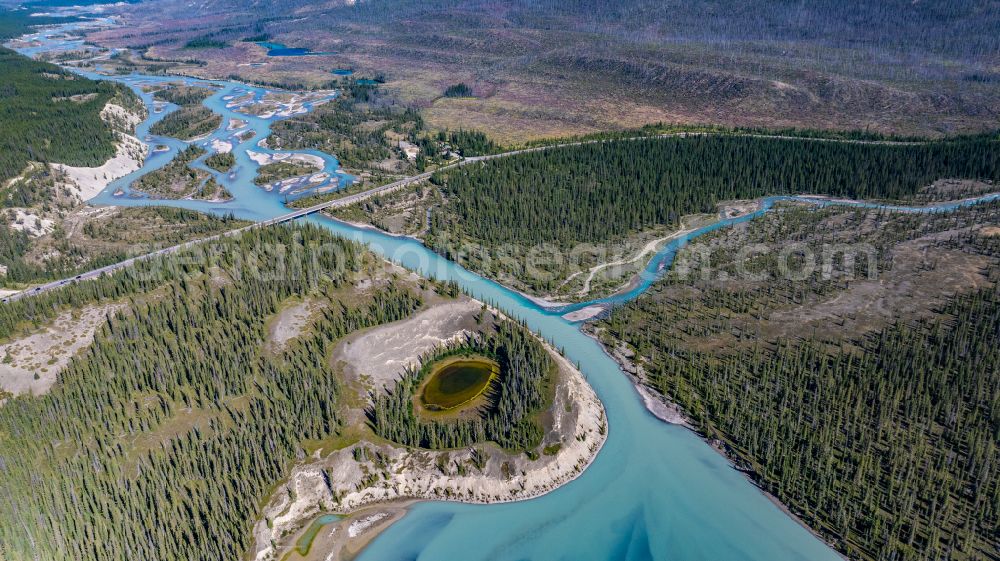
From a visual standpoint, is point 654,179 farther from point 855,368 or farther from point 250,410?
point 250,410

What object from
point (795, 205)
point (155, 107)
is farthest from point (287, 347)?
point (155, 107)

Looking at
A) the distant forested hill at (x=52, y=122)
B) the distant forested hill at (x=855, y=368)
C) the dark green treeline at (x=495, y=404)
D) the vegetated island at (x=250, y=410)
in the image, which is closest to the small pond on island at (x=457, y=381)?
the vegetated island at (x=250, y=410)

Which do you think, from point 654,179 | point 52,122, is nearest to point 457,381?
point 654,179

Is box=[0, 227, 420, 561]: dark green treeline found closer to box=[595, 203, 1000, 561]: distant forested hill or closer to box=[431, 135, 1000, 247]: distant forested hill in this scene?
box=[431, 135, 1000, 247]: distant forested hill

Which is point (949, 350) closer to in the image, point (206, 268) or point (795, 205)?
point (795, 205)

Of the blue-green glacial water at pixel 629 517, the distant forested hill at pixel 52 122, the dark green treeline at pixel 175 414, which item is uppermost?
the distant forested hill at pixel 52 122

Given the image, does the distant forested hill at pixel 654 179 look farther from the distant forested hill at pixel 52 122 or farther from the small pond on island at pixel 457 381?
the distant forested hill at pixel 52 122

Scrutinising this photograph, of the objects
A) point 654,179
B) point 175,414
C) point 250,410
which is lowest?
point 250,410

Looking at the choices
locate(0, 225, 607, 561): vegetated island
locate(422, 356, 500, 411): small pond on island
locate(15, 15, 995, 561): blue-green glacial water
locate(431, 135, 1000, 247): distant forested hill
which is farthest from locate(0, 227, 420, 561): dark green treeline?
locate(431, 135, 1000, 247): distant forested hill
